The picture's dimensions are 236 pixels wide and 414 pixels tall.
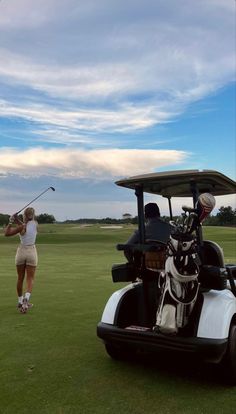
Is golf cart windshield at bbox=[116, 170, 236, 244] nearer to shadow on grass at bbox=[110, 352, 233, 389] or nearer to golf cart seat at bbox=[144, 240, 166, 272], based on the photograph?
golf cart seat at bbox=[144, 240, 166, 272]

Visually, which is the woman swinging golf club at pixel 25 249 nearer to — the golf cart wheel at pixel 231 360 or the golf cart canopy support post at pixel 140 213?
the golf cart canopy support post at pixel 140 213

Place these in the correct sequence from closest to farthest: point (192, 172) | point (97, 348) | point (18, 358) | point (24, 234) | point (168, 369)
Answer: point (192, 172) → point (168, 369) → point (18, 358) → point (97, 348) → point (24, 234)

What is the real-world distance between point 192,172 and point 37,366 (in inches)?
105

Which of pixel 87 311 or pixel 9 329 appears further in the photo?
pixel 87 311

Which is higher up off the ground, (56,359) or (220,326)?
(220,326)

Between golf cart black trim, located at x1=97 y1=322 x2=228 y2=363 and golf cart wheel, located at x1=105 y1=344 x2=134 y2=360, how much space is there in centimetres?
Answer: 24

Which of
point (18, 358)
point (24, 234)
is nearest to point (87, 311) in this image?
point (24, 234)

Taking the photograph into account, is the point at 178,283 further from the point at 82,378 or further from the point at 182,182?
the point at 82,378

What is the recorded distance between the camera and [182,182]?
5.34m

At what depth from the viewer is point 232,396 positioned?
173 inches

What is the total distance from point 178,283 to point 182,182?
4.24 ft

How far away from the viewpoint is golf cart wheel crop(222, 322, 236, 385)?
15.0 feet

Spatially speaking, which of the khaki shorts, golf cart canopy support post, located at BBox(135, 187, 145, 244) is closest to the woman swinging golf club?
the khaki shorts

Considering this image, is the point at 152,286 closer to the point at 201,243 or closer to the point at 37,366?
the point at 201,243
